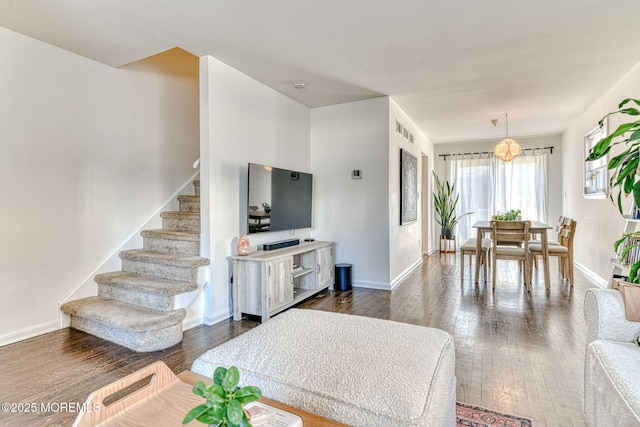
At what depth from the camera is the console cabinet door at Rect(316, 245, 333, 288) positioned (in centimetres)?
395

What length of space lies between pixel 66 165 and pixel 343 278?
10.5 ft

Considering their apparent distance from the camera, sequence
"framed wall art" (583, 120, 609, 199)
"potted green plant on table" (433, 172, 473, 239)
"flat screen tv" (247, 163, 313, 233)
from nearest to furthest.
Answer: "flat screen tv" (247, 163, 313, 233) → "framed wall art" (583, 120, 609, 199) → "potted green plant on table" (433, 172, 473, 239)

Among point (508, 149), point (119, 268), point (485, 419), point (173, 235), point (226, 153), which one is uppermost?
point (508, 149)

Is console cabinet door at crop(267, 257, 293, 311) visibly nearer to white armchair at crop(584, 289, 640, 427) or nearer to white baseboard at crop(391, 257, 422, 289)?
white baseboard at crop(391, 257, 422, 289)

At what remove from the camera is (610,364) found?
1.31 m

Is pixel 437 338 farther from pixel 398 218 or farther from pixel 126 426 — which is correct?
pixel 398 218

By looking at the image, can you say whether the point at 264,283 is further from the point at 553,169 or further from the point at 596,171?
the point at 553,169

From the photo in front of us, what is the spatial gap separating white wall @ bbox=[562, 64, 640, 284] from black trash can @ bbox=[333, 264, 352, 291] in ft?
10.1

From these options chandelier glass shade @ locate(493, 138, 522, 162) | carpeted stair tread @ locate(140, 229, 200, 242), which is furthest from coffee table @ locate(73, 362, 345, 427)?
chandelier glass shade @ locate(493, 138, 522, 162)

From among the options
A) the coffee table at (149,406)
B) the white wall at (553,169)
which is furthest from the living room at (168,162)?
the coffee table at (149,406)

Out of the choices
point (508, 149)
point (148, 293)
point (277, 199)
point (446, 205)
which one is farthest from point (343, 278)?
point (446, 205)

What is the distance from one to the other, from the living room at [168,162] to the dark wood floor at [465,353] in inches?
17.2

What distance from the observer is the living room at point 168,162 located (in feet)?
8.95

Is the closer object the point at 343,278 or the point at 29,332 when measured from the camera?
the point at 29,332
